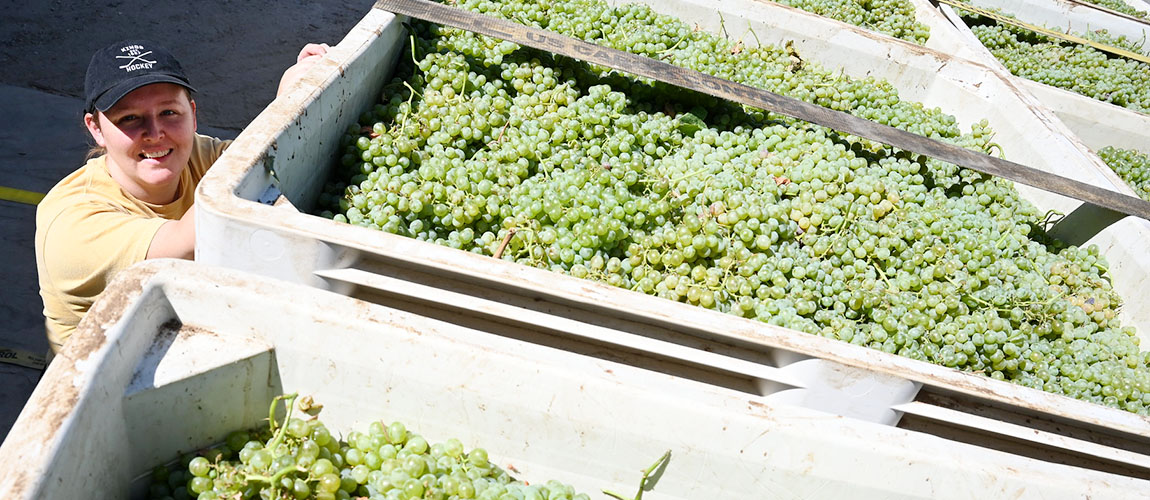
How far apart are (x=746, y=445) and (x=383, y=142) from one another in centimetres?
109

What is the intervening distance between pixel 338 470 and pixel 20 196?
2840 mm

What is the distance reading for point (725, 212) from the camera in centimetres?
172

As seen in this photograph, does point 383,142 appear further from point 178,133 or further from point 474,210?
point 178,133

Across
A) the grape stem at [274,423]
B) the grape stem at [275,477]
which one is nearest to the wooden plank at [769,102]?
the grape stem at [274,423]

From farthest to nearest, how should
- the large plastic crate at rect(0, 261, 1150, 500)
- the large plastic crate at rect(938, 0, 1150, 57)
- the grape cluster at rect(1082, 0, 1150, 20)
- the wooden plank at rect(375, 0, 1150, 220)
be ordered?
the grape cluster at rect(1082, 0, 1150, 20) → the large plastic crate at rect(938, 0, 1150, 57) → the wooden plank at rect(375, 0, 1150, 220) → the large plastic crate at rect(0, 261, 1150, 500)

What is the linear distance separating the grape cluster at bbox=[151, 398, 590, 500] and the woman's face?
2.29 feet

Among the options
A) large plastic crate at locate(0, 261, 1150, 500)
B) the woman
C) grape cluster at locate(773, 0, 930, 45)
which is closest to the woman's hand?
the woman

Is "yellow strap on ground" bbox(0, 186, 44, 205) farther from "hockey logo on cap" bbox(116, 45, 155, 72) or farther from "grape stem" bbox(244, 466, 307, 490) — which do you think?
"grape stem" bbox(244, 466, 307, 490)

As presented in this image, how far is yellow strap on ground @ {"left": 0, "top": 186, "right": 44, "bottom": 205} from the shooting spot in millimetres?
2959

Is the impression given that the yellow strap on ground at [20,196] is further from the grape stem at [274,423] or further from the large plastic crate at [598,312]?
the grape stem at [274,423]

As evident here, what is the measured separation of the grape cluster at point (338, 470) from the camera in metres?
1.04

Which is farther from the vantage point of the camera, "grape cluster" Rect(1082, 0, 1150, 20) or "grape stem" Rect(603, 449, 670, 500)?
"grape cluster" Rect(1082, 0, 1150, 20)

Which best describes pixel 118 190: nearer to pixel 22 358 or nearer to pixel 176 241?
pixel 176 241

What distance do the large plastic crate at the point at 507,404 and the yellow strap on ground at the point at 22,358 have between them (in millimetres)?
1715
